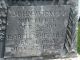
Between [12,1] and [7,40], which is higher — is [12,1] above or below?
above

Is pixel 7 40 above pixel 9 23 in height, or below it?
below

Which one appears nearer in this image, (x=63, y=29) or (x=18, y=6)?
(x=18, y=6)

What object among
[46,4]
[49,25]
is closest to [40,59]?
[49,25]

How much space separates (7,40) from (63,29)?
1.39 metres

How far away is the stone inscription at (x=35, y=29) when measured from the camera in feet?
19.6

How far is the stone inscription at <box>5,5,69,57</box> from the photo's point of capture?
599cm

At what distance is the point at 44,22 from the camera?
6.13m

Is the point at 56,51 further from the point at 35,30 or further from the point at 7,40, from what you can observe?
the point at 7,40

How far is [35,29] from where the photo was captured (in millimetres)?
6148

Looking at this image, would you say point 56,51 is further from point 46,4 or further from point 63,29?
point 46,4

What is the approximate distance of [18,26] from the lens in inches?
237

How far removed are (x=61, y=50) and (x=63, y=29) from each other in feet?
1.86

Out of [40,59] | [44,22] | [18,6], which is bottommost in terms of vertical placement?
[40,59]

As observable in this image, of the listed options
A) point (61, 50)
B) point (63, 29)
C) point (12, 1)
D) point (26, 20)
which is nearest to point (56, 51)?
point (61, 50)
